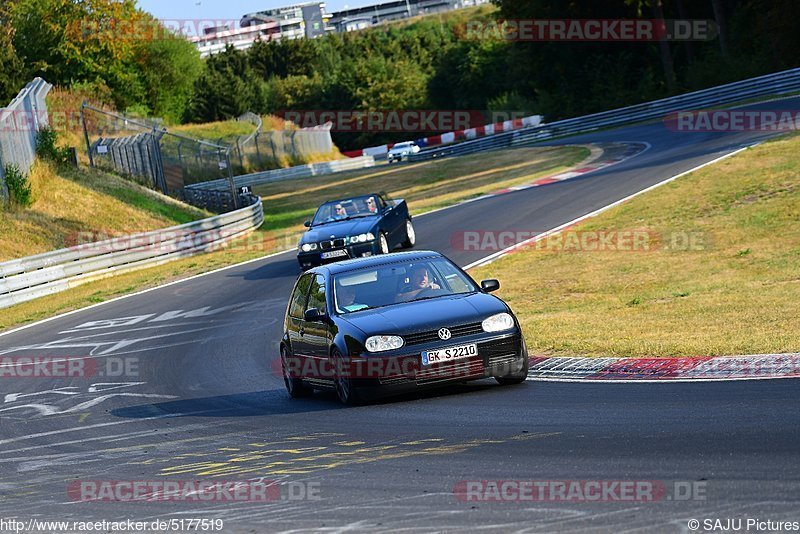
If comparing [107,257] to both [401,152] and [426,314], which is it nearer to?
[426,314]

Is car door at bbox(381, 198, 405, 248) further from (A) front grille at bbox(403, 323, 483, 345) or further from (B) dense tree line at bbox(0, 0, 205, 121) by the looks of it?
(B) dense tree line at bbox(0, 0, 205, 121)

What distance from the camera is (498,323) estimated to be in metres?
11.0

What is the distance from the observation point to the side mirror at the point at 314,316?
38.8 ft

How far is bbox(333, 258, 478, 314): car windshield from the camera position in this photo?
1184 cm

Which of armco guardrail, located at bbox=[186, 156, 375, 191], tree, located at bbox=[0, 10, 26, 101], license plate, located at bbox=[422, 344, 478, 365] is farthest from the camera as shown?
armco guardrail, located at bbox=[186, 156, 375, 191]

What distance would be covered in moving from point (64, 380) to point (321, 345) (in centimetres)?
569

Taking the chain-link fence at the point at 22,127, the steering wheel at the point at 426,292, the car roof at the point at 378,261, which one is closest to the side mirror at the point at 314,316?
the car roof at the point at 378,261

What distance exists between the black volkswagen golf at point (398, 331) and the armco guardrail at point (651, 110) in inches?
1524

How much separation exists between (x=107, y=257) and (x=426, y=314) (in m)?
21.6

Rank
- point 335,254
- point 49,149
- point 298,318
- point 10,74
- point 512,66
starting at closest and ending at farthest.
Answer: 1. point 298,318
2. point 335,254
3. point 49,149
4. point 10,74
5. point 512,66

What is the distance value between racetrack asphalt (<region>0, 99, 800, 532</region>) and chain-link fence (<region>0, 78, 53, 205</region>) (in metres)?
19.5

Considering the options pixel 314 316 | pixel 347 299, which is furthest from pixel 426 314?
pixel 314 316

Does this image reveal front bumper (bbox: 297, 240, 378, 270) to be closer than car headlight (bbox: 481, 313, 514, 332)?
No

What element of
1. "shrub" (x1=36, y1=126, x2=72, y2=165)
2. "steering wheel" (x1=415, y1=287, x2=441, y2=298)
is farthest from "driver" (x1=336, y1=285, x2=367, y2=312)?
"shrub" (x1=36, y1=126, x2=72, y2=165)
